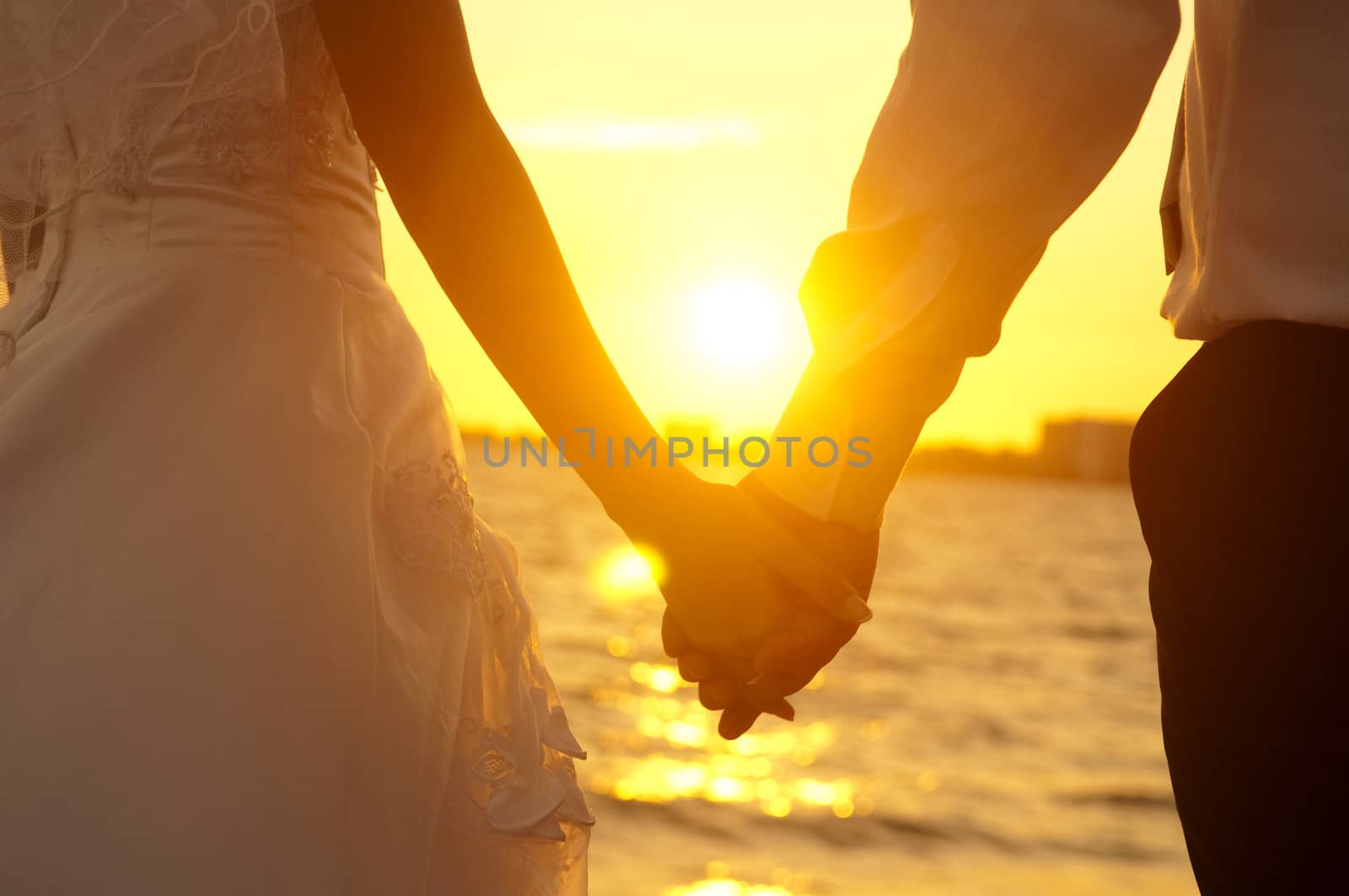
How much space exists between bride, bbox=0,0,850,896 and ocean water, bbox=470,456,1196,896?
5.72 m

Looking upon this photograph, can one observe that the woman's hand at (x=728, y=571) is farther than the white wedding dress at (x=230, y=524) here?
Yes

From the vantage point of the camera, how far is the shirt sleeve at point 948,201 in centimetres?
159

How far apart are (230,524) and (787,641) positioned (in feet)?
3.12

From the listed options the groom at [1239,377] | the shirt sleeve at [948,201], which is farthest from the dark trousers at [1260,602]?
the shirt sleeve at [948,201]

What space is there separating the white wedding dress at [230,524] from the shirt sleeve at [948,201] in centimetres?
59

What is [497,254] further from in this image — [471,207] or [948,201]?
[948,201]

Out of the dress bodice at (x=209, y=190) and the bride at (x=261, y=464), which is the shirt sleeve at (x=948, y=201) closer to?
the bride at (x=261, y=464)

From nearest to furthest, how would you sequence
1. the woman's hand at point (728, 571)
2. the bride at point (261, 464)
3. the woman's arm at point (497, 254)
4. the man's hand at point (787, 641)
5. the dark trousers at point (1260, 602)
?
1. the dark trousers at point (1260, 602)
2. the bride at point (261, 464)
3. the woman's arm at point (497, 254)
4. the woman's hand at point (728, 571)
5. the man's hand at point (787, 641)

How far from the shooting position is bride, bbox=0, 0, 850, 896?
123 centimetres

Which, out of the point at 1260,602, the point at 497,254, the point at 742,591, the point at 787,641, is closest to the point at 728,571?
the point at 742,591

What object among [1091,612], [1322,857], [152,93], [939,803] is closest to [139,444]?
[152,93]

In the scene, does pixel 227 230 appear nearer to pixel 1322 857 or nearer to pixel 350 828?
pixel 350 828

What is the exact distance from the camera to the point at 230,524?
4.39 feet

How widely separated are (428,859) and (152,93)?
89 cm
